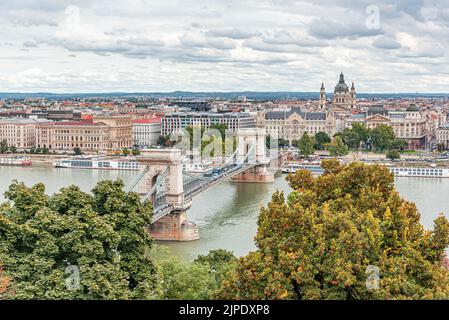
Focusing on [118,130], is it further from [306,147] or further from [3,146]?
[306,147]

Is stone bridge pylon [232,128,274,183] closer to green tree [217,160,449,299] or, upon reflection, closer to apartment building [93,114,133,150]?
apartment building [93,114,133,150]

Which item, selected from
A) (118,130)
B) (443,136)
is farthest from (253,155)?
(443,136)

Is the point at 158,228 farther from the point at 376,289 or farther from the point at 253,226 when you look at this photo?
the point at 376,289

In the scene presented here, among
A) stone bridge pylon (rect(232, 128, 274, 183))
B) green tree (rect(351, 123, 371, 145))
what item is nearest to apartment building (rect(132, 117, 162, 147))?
green tree (rect(351, 123, 371, 145))

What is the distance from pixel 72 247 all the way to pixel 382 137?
28037 millimetres

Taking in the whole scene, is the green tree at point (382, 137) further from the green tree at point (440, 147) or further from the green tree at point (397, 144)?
the green tree at point (440, 147)

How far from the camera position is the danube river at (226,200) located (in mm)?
11984

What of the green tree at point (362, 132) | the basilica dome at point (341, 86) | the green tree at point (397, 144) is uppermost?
the basilica dome at point (341, 86)

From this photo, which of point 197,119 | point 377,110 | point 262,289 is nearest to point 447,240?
point 262,289

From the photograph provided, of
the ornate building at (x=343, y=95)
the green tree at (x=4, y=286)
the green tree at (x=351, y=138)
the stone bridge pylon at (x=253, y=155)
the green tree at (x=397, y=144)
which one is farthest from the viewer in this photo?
the ornate building at (x=343, y=95)

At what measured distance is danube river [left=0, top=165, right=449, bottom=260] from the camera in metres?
12.0

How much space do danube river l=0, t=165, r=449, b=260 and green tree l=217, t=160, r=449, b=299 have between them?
543 centimetres

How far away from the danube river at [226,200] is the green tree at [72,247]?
498cm

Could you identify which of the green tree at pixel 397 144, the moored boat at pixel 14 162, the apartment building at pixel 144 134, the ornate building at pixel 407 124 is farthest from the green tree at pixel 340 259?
the apartment building at pixel 144 134
